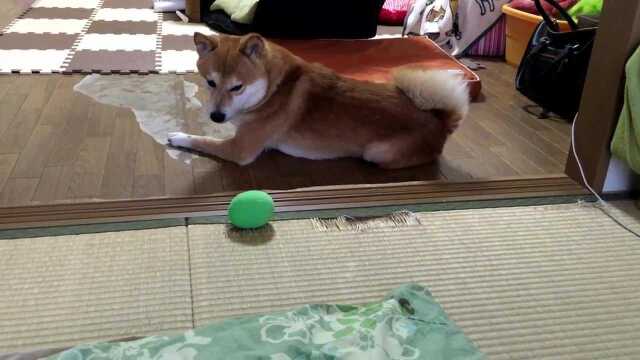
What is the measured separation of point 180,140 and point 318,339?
47.3 inches

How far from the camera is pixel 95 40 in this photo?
141 inches

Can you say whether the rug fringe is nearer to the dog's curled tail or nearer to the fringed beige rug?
the fringed beige rug

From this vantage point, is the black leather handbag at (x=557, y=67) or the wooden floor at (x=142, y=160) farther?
the black leather handbag at (x=557, y=67)

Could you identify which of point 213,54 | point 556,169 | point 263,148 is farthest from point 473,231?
point 213,54

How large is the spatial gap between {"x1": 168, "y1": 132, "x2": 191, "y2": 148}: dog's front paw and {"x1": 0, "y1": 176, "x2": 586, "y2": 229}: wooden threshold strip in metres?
0.46

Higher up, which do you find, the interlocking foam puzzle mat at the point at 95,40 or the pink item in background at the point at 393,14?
the pink item in background at the point at 393,14

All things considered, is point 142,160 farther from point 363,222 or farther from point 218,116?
point 363,222

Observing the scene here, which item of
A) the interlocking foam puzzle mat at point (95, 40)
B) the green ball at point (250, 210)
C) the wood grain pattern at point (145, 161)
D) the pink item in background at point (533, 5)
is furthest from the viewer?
the pink item in background at point (533, 5)

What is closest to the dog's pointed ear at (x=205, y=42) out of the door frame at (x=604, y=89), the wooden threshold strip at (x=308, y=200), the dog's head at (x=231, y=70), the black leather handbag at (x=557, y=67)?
the dog's head at (x=231, y=70)

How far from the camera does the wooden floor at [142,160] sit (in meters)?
1.87

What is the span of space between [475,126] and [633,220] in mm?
896

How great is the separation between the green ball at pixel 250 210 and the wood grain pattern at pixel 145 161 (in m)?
0.31

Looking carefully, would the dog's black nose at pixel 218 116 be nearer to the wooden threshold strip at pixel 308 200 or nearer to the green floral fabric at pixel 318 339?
the wooden threshold strip at pixel 308 200

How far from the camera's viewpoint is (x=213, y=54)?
2.00m
